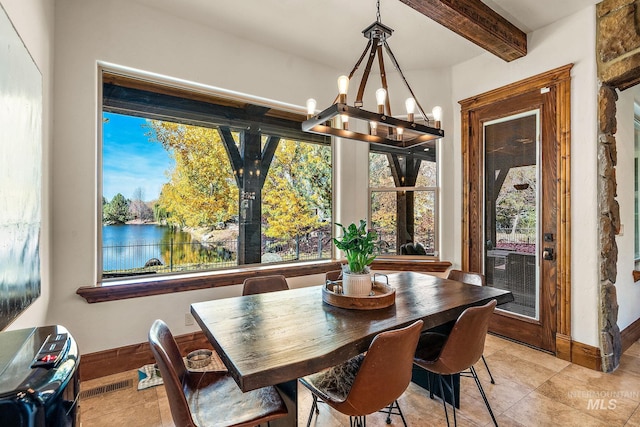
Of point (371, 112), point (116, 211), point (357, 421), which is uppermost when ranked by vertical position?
point (371, 112)

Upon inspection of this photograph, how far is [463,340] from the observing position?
5.69 feet

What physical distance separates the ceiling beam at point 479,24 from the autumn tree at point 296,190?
1858 millimetres

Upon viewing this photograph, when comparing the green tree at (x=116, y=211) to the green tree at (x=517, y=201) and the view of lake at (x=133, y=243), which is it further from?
the green tree at (x=517, y=201)

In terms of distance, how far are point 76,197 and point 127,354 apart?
4.49ft

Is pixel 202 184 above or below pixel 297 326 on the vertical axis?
above

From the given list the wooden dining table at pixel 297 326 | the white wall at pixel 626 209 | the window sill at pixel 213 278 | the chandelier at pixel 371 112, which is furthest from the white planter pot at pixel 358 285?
the white wall at pixel 626 209

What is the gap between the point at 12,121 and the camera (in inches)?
53.3

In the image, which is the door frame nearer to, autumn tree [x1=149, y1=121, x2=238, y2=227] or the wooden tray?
the wooden tray

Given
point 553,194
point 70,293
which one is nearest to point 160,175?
point 70,293

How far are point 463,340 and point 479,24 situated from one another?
2.55m

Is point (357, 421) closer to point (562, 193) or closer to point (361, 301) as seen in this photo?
point (361, 301)

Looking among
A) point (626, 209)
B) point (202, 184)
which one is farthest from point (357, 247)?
point (626, 209)

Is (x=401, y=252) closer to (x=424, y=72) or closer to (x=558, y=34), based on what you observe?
(x=424, y=72)

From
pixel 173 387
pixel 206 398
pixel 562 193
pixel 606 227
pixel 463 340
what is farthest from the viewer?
pixel 562 193
